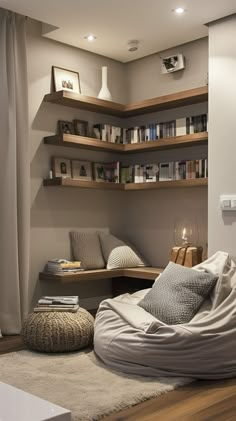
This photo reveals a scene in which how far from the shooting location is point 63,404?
2.70 m

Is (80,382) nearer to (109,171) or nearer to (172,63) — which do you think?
(109,171)

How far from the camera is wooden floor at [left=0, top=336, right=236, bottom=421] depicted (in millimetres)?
2578

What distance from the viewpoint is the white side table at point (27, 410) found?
1.80 metres

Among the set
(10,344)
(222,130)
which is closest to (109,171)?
(222,130)

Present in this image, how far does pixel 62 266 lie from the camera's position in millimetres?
4816

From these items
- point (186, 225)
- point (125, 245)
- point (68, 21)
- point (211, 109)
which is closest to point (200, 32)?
point (211, 109)

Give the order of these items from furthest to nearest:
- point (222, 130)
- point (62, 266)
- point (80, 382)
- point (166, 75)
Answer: point (166, 75)
point (62, 266)
point (222, 130)
point (80, 382)

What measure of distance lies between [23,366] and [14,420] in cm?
165

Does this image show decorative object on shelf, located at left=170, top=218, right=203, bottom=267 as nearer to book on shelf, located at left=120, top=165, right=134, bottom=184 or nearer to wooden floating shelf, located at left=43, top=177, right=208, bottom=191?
wooden floating shelf, located at left=43, top=177, right=208, bottom=191

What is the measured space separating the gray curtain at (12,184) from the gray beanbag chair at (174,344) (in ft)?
3.98

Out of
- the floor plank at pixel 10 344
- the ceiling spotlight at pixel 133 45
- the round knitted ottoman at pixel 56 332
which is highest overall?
the ceiling spotlight at pixel 133 45

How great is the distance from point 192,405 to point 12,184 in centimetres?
252

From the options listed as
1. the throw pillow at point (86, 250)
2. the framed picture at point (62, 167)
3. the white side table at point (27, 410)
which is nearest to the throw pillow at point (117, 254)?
the throw pillow at point (86, 250)

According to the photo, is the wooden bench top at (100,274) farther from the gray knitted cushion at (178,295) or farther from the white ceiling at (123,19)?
the white ceiling at (123,19)
